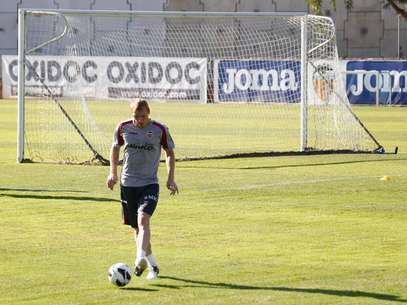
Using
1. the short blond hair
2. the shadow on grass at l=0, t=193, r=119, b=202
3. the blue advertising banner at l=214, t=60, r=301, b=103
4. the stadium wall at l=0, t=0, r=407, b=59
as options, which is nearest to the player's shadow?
the short blond hair

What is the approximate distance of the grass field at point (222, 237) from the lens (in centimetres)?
1024

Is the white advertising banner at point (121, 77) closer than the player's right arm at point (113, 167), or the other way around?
the player's right arm at point (113, 167)

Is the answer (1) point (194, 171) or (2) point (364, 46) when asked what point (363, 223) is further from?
(2) point (364, 46)

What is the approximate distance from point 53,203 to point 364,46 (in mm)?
42088

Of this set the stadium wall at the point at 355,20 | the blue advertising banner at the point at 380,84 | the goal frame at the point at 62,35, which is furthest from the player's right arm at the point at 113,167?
the stadium wall at the point at 355,20

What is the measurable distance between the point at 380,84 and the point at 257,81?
22.0 ft

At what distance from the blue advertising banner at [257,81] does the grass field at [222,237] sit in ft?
48.2

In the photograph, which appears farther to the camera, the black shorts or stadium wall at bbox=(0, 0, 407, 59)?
stadium wall at bbox=(0, 0, 407, 59)

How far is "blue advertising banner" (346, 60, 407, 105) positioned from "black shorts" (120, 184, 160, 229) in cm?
3602

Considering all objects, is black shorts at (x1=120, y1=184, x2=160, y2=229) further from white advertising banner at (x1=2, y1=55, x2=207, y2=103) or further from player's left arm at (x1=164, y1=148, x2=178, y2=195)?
white advertising banner at (x1=2, y1=55, x2=207, y2=103)

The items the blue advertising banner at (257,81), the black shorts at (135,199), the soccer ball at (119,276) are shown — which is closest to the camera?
the soccer ball at (119,276)

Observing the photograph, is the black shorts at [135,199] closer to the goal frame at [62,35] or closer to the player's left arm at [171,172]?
the player's left arm at [171,172]

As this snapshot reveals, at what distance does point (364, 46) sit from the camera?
188ft

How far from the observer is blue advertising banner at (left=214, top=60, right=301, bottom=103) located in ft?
123
